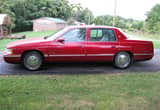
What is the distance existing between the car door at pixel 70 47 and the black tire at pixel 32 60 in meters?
0.42

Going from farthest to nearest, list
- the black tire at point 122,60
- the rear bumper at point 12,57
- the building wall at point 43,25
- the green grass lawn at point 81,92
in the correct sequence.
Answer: the building wall at point 43,25 < the black tire at point 122,60 < the rear bumper at point 12,57 < the green grass lawn at point 81,92

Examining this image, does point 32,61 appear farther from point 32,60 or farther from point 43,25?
point 43,25

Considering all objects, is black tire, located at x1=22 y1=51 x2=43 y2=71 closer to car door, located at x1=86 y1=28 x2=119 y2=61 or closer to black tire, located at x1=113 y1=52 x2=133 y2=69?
car door, located at x1=86 y1=28 x2=119 y2=61

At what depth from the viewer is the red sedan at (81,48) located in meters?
6.54

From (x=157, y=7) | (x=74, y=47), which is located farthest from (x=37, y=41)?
(x=157, y=7)

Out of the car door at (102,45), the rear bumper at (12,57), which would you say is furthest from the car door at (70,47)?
the rear bumper at (12,57)

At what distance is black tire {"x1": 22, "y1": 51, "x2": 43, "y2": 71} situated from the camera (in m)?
6.59

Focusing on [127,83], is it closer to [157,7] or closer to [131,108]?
[131,108]

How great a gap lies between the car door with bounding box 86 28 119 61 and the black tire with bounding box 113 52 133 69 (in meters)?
0.19

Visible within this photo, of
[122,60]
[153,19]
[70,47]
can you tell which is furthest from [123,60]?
[153,19]

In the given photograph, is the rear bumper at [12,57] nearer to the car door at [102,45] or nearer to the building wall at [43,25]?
the car door at [102,45]

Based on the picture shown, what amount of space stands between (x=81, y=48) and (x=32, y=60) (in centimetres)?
161

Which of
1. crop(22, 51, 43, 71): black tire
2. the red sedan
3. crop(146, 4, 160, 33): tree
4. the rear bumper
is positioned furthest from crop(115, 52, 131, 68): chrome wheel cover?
crop(146, 4, 160, 33): tree

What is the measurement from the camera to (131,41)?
7.13 m
